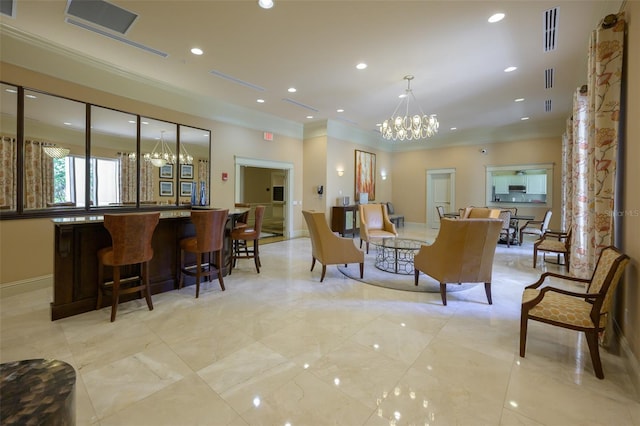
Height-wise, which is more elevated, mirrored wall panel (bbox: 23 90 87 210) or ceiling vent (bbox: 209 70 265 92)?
ceiling vent (bbox: 209 70 265 92)

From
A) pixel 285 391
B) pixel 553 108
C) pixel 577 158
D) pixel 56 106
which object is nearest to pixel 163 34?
pixel 56 106

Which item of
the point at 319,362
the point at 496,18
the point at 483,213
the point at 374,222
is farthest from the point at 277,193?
the point at 319,362

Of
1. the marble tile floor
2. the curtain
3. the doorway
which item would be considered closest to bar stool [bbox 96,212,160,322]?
the marble tile floor

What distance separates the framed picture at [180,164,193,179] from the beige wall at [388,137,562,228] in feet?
25.5

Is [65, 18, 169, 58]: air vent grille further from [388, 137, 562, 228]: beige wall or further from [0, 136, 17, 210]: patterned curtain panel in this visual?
[388, 137, 562, 228]: beige wall

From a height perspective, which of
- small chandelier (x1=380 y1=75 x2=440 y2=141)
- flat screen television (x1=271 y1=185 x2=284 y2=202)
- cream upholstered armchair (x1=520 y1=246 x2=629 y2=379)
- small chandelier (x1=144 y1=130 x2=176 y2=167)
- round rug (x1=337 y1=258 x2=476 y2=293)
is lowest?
round rug (x1=337 y1=258 x2=476 y2=293)

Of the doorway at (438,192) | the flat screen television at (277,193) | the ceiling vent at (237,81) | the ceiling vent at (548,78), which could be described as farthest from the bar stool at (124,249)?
the doorway at (438,192)

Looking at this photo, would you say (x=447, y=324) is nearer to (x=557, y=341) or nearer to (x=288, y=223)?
(x=557, y=341)

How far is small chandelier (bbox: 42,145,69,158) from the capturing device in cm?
387

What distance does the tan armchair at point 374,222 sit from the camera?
596cm

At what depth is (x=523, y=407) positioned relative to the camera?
Result: 176 centimetres

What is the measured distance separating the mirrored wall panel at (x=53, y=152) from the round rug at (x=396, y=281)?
444 cm

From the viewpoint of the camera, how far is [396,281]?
13.7 ft

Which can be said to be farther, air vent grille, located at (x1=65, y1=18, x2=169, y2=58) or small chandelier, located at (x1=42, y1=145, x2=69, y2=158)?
small chandelier, located at (x1=42, y1=145, x2=69, y2=158)
